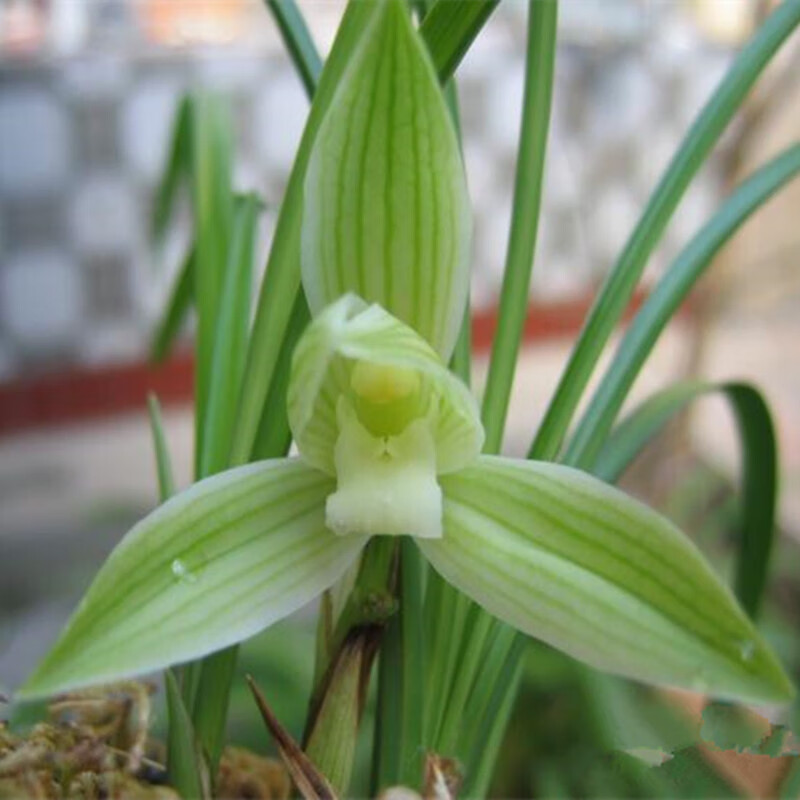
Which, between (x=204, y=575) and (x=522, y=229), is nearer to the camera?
(x=204, y=575)

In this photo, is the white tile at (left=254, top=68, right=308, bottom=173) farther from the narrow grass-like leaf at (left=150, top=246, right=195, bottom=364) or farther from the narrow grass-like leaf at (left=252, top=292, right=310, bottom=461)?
the narrow grass-like leaf at (left=252, top=292, right=310, bottom=461)

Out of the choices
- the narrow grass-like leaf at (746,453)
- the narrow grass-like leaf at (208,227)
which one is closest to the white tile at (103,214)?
the narrow grass-like leaf at (208,227)

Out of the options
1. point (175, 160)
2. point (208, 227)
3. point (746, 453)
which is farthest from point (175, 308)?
point (746, 453)

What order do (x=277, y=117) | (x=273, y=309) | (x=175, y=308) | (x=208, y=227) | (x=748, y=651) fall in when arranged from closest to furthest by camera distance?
(x=748, y=651) < (x=273, y=309) < (x=208, y=227) < (x=175, y=308) < (x=277, y=117)

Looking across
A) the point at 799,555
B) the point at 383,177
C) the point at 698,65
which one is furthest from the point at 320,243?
the point at 698,65

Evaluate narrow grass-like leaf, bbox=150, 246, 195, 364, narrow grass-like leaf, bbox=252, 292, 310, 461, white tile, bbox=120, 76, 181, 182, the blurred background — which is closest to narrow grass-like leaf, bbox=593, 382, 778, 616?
narrow grass-like leaf, bbox=252, 292, 310, 461

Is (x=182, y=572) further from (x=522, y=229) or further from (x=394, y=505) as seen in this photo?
(x=522, y=229)

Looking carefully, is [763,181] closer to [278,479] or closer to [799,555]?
[278,479]

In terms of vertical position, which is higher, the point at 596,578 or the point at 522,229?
the point at 522,229
